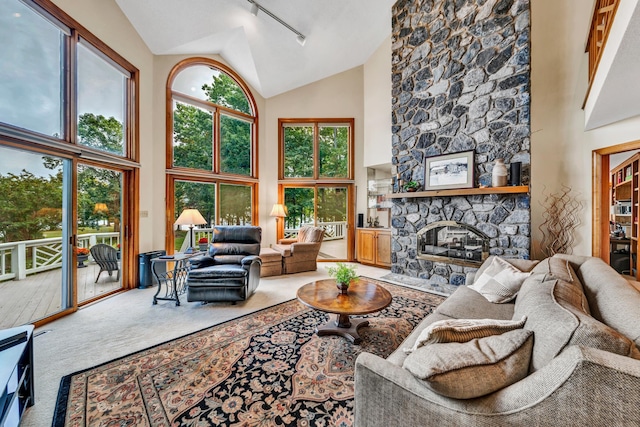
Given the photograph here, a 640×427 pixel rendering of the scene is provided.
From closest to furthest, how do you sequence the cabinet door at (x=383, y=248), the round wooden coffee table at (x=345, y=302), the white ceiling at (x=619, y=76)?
the white ceiling at (x=619, y=76) → the round wooden coffee table at (x=345, y=302) → the cabinet door at (x=383, y=248)

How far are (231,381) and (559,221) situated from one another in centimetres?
469

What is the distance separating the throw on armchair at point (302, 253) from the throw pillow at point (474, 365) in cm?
413

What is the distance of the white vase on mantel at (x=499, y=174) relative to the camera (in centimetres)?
356

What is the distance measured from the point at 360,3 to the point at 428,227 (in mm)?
4012

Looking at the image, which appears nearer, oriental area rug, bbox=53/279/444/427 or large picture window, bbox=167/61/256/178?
oriental area rug, bbox=53/279/444/427

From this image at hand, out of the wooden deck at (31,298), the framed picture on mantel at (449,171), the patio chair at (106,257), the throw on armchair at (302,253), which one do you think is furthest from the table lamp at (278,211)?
the wooden deck at (31,298)

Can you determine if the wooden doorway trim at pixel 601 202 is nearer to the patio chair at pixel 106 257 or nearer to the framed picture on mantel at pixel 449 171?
the framed picture on mantel at pixel 449 171

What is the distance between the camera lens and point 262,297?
142 inches

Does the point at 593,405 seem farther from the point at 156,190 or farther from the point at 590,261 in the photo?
the point at 156,190

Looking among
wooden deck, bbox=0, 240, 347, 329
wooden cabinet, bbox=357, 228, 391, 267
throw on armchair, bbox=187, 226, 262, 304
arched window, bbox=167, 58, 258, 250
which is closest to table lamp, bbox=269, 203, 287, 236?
arched window, bbox=167, 58, 258, 250

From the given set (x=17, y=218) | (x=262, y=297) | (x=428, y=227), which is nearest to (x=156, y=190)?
(x=17, y=218)

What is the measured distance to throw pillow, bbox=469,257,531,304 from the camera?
222 centimetres

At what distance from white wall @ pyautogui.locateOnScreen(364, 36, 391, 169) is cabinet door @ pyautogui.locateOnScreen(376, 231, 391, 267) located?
1.60 m

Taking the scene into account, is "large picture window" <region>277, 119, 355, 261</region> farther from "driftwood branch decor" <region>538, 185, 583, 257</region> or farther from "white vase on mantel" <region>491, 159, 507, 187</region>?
"driftwood branch decor" <region>538, 185, 583, 257</region>
